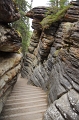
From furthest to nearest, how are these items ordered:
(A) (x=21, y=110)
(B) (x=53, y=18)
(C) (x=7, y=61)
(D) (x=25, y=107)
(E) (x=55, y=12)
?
(E) (x=55, y=12) < (B) (x=53, y=18) < (D) (x=25, y=107) < (A) (x=21, y=110) < (C) (x=7, y=61)

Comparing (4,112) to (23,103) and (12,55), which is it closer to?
(23,103)

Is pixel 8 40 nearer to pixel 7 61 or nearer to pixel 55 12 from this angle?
pixel 7 61

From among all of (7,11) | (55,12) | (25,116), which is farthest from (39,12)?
(25,116)

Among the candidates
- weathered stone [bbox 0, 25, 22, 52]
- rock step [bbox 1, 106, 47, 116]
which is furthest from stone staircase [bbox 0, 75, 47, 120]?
weathered stone [bbox 0, 25, 22, 52]

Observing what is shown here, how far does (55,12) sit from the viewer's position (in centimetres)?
1163

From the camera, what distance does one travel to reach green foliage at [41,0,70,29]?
1047 cm

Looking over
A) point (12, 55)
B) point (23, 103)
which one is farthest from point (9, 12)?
point (23, 103)

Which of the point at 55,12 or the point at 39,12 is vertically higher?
the point at 39,12

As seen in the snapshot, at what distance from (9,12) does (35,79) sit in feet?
26.8

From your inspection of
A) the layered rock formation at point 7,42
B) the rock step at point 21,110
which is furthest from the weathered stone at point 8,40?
the rock step at point 21,110

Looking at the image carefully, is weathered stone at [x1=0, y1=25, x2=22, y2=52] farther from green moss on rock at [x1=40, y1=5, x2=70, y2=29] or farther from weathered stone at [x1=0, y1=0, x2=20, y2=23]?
green moss on rock at [x1=40, y1=5, x2=70, y2=29]

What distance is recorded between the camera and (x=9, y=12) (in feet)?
15.7

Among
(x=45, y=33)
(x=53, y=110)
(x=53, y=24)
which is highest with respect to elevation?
(x=53, y=24)

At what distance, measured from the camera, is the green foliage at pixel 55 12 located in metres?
10.5
